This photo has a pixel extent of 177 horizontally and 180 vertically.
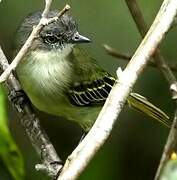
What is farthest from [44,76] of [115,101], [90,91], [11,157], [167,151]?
[167,151]

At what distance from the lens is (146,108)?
16.6ft

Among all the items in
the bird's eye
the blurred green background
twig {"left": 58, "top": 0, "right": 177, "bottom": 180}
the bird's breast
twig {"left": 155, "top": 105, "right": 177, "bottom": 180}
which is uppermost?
twig {"left": 58, "top": 0, "right": 177, "bottom": 180}

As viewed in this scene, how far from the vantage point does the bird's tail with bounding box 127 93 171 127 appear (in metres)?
4.98

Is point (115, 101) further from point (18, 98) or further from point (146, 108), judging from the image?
point (146, 108)

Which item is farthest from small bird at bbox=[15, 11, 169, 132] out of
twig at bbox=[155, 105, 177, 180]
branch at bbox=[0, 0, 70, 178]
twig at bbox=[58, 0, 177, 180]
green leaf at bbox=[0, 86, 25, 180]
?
twig at bbox=[155, 105, 177, 180]

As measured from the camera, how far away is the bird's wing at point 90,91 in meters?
4.79

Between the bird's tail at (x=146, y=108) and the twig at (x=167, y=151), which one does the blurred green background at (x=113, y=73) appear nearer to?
the bird's tail at (x=146, y=108)

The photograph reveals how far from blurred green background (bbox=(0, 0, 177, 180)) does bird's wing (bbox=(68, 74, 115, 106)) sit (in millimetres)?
392

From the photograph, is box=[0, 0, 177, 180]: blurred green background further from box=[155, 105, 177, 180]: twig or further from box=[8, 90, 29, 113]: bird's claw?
box=[155, 105, 177, 180]: twig

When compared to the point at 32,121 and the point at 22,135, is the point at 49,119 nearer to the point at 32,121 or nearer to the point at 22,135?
the point at 22,135

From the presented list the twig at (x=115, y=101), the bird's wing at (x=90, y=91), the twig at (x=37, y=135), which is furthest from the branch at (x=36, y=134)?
the twig at (x=115, y=101)

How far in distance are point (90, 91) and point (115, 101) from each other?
2774 mm

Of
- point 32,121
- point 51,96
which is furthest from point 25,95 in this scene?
point 32,121

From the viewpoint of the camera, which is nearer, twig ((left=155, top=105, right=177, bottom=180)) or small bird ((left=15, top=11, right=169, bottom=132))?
twig ((left=155, top=105, right=177, bottom=180))
